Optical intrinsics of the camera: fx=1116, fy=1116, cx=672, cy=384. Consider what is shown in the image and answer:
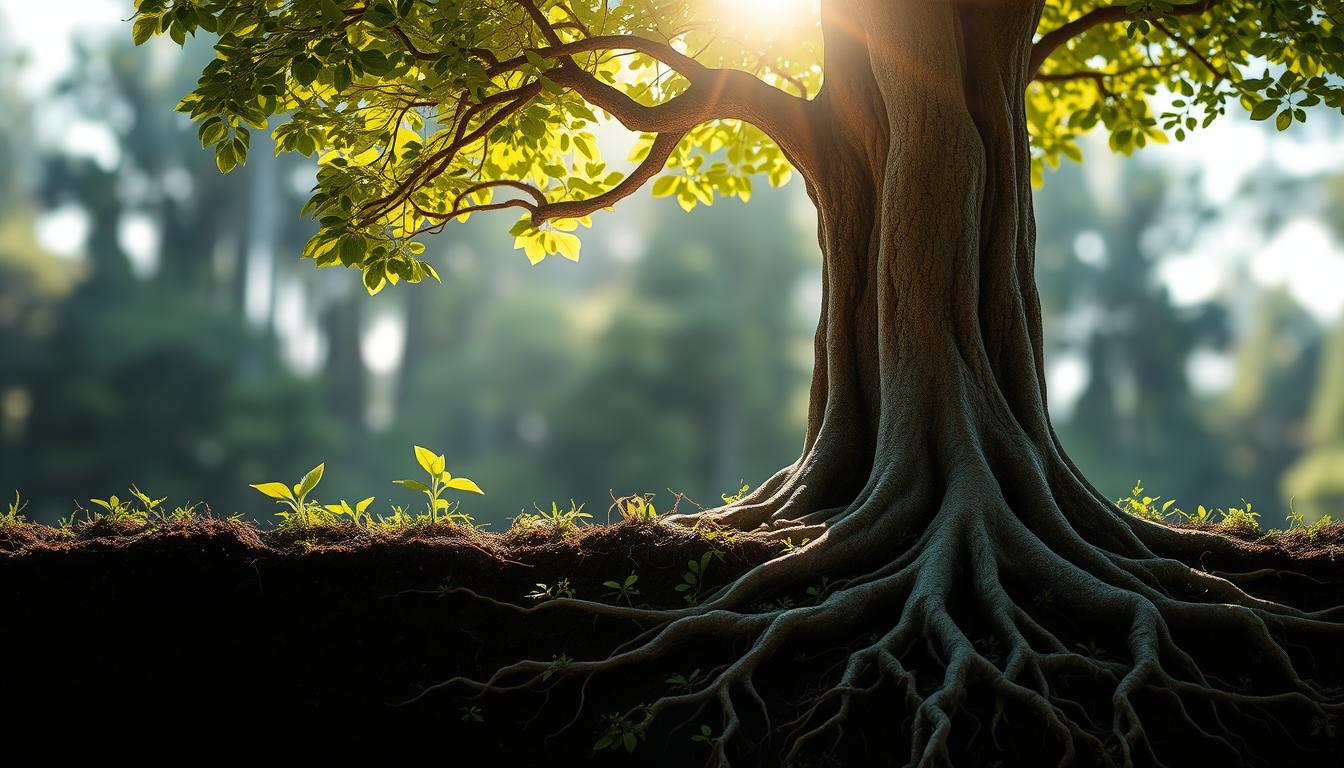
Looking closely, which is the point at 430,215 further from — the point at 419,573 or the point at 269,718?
the point at 269,718

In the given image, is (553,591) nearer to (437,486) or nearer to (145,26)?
(437,486)

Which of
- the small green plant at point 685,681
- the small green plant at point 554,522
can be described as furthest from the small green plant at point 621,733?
the small green plant at point 554,522

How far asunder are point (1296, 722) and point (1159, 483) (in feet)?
123

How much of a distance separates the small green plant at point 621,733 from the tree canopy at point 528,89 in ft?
8.41

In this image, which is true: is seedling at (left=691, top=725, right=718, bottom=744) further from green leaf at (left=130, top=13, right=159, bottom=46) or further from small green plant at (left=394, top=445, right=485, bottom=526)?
green leaf at (left=130, top=13, right=159, bottom=46)

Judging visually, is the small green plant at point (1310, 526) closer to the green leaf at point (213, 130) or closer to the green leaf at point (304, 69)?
the green leaf at point (304, 69)

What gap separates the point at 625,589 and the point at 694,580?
1.01 feet

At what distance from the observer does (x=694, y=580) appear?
4.55 metres

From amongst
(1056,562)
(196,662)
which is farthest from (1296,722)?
(196,662)

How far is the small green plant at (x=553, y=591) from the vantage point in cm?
440

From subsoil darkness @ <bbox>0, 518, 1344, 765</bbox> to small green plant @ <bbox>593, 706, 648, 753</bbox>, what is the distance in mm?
46

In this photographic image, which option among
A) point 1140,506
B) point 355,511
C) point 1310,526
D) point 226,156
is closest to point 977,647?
point 1140,506

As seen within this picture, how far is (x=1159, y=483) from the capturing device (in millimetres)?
38469

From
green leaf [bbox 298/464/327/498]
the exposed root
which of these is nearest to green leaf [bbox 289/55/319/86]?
green leaf [bbox 298/464/327/498]
